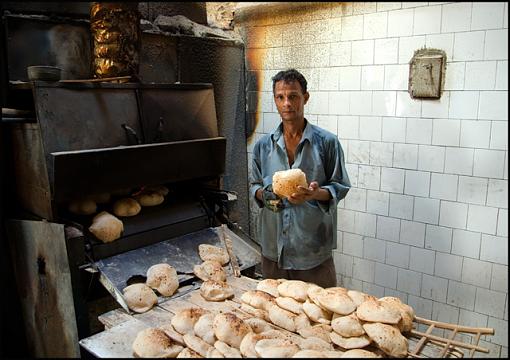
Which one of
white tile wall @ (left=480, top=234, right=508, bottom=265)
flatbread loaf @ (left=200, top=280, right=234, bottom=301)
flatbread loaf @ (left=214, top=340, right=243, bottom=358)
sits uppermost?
white tile wall @ (left=480, top=234, right=508, bottom=265)

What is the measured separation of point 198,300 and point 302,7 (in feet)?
6.52

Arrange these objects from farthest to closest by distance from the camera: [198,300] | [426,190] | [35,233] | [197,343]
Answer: [426,190] < [35,233] < [198,300] < [197,343]

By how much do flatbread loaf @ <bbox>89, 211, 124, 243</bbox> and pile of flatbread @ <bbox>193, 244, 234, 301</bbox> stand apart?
0.57 m

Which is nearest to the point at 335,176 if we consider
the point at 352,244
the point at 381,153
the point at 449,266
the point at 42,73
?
the point at 381,153

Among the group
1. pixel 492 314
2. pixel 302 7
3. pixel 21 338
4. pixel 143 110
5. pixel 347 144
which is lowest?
pixel 21 338

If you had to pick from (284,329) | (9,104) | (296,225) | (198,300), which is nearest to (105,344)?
(198,300)

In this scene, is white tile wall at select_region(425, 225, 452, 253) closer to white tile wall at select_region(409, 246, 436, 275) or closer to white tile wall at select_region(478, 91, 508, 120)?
white tile wall at select_region(409, 246, 436, 275)

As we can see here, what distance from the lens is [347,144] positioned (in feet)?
10.2

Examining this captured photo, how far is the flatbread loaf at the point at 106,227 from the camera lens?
2703 mm

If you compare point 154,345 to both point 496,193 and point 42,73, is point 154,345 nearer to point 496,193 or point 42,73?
point 42,73

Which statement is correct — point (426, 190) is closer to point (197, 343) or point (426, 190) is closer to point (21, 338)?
point (197, 343)

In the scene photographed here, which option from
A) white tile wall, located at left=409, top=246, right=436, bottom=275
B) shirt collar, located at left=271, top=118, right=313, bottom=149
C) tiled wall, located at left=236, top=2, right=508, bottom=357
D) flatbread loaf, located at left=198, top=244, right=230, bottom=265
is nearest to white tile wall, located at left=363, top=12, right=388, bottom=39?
tiled wall, located at left=236, top=2, right=508, bottom=357

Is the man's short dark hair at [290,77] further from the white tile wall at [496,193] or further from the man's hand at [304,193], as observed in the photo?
the white tile wall at [496,193]

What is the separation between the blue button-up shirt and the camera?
291 centimetres
